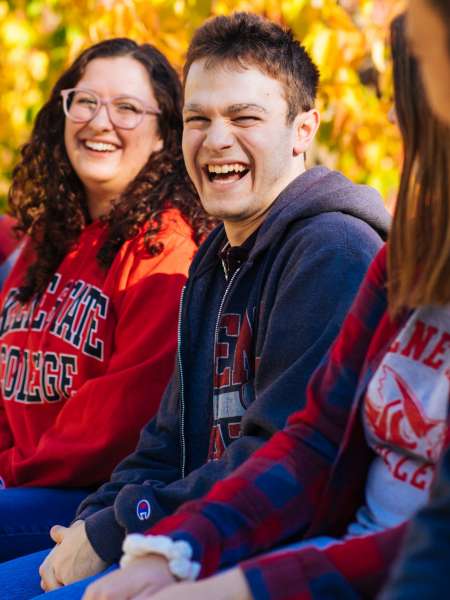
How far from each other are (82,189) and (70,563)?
170 cm

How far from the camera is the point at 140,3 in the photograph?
4.61 m

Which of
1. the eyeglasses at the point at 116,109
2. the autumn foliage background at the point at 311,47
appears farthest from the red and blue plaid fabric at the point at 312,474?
the autumn foliage background at the point at 311,47

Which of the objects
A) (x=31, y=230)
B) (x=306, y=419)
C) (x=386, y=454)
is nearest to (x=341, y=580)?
(x=386, y=454)

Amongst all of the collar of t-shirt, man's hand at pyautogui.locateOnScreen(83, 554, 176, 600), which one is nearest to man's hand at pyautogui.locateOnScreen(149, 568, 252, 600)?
man's hand at pyautogui.locateOnScreen(83, 554, 176, 600)

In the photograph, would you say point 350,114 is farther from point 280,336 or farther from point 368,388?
point 368,388

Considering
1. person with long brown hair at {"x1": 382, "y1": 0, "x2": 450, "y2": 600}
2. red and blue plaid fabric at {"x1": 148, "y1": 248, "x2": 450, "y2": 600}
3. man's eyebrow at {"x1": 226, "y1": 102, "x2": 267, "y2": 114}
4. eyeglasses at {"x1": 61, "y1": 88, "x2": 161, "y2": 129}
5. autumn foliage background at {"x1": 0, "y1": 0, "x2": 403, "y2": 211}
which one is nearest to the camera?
person with long brown hair at {"x1": 382, "y1": 0, "x2": 450, "y2": 600}

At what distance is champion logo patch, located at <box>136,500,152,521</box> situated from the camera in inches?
104

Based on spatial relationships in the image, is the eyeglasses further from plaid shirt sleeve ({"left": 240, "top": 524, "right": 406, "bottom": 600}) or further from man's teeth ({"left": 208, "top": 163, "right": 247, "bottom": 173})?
plaid shirt sleeve ({"left": 240, "top": 524, "right": 406, "bottom": 600})

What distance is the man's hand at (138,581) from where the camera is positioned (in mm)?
1800

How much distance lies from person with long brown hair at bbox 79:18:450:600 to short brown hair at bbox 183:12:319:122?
0.96 metres

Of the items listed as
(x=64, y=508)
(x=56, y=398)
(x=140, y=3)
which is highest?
(x=140, y=3)

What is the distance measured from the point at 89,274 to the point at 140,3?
1.53 metres

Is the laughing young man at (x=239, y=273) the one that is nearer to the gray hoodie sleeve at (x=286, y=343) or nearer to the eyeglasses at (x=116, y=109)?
the gray hoodie sleeve at (x=286, y=343)

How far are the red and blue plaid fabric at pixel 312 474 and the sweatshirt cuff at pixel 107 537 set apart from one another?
28.0 inches
